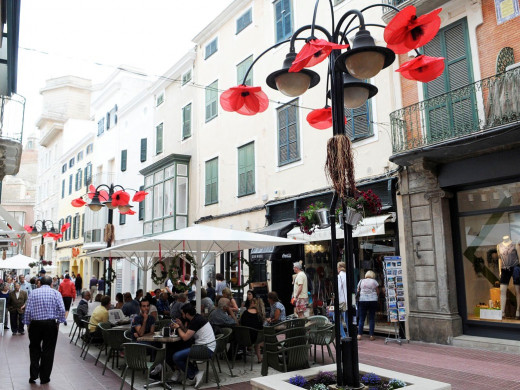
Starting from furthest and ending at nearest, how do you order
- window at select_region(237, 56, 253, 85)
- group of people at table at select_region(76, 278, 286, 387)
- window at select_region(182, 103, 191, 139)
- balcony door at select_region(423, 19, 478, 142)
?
window at select_region(182, 103, 191, 139) → window at select_region(237, 56, 253, 85) → balcony door at select_region(423, 19, 478, 142) → group of people at table at select_region(76, 278, 286, 387)

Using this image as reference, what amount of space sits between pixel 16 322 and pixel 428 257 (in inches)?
456

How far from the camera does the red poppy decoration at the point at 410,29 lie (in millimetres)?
3930

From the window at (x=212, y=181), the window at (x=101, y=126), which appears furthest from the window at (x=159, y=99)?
the window at (x=101, y=126)

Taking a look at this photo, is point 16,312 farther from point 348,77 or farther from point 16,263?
point 348,77

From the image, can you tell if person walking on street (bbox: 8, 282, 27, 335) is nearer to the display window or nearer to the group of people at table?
the group of people at table

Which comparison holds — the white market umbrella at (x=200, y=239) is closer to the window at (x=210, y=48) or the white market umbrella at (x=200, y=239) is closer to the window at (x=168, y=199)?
the window at (x=168, y=199)

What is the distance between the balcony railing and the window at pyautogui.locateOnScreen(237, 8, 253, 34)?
8.89 metres

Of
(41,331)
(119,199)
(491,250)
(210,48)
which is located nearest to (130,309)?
(41,331)

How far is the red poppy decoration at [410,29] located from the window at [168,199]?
1742 centimetres

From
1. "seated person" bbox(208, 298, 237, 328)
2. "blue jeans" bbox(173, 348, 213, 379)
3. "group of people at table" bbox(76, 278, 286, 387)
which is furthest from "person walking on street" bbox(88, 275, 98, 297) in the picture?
"blue jeans" bbox(173, 348, 213, 379)

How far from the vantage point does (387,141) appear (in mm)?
11305

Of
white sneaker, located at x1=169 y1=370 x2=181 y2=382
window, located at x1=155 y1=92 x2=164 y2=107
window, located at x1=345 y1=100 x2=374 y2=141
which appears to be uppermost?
window, located at x1=155 y1=92 x2=164 y2=107

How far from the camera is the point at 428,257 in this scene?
1013 cm

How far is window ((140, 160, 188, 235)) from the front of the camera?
2094cm
